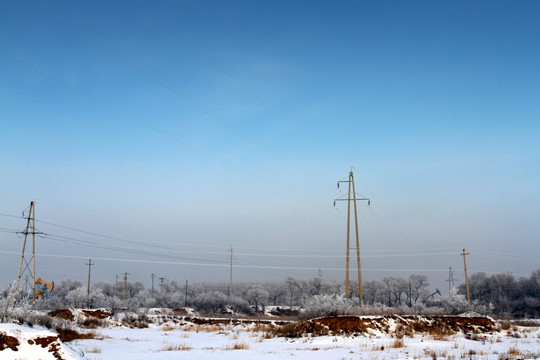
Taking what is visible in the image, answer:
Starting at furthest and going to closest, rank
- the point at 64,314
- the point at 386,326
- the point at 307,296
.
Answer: the point at 307,296
the point at 64,314
the point at 386,326

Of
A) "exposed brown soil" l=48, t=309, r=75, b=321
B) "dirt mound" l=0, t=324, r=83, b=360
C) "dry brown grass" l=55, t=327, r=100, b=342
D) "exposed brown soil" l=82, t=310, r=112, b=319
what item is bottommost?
"exposed brown soil" l=82, t=310, r=112, b=319

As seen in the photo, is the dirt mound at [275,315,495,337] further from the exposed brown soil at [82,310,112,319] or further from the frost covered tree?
the frost covered tree

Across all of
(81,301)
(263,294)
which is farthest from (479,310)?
(263,294)

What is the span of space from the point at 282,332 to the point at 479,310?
29012 mm

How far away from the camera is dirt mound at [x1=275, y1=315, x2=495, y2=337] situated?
26.4 m

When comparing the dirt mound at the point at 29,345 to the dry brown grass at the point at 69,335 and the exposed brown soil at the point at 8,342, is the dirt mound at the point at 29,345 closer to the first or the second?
the exposed brown soil at the point at 8,342

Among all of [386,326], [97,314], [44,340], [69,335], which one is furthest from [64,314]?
[44,340]

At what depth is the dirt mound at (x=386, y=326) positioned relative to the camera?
26.4 m

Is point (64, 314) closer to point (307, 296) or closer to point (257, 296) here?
point (307, 296)

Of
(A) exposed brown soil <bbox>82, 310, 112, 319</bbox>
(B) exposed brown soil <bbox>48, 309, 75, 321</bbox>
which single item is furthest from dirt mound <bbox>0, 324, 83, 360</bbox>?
(A) exposed brown soil <bbox>82, 310, 112, 319</bbox>

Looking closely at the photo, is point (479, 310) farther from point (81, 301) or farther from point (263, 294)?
point (263, 294)

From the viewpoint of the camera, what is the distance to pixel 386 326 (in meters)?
27.4

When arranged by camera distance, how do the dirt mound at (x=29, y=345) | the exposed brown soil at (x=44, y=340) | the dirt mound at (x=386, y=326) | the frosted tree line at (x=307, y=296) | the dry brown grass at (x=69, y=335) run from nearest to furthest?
the dirt mound at (x=29, y=345) < the exposed brown soil at (x=44, y=340) < the dry brown grass at (x=69, y=335) < the dirt mound at (x=386, y=326) < the frosted tree line at (x=307, y=296)

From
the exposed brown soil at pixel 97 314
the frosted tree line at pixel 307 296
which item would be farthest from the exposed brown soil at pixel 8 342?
the frosted tree line at pixel 307 296
